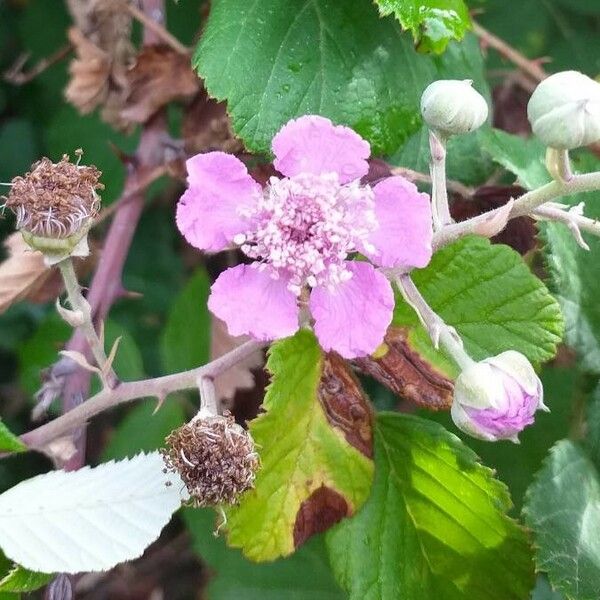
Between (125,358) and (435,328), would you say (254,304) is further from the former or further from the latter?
(125,358)

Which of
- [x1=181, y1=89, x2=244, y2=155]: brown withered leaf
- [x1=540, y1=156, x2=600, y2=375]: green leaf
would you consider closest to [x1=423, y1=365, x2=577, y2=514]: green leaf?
[x1=540, y1=156, x2=600, y2=375]: green leaf

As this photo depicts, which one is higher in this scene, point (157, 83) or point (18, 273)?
point (157, 83)

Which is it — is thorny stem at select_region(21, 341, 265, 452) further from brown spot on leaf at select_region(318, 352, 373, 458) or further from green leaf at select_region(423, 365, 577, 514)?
green leaf at select_region(423, 365, 577, 514)

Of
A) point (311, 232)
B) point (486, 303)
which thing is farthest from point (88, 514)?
point (486, 303)

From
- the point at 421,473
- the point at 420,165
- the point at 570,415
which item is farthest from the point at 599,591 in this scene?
the point at 420,165

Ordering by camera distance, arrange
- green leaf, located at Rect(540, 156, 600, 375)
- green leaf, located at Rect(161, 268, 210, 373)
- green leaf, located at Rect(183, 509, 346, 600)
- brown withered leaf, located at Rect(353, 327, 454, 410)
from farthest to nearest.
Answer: green leaf, located at Rect(161, 268, 210, 373) < green leaf, located at Rect(183, 509, 346, 600) < green leaf, located at Rect(540, 156, 600, 375) < brown withered leaf, located at Rect(353, 327, 454, 410)

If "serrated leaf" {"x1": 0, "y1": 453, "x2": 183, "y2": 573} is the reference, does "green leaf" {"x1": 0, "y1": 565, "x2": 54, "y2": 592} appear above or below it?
below

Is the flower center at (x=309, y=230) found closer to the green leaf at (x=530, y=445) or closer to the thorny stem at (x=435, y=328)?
the thorny stem at (x=435, y=328)
